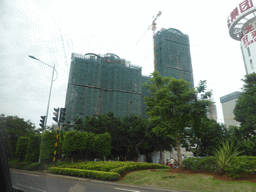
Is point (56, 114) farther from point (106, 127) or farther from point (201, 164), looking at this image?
point (106, 127)

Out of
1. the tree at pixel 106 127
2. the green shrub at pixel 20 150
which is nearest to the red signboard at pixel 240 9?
the tree at pixel 106 127

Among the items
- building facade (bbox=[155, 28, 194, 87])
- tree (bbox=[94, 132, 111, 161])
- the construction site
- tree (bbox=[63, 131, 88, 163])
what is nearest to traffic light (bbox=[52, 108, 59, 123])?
tree (bbox=[63, 131, 88, 163])

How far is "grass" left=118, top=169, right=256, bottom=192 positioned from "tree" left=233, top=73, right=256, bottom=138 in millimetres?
9765

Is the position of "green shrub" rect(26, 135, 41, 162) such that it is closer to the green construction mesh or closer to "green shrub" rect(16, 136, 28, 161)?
"green shrub" rect(16, 136, 28, 161)

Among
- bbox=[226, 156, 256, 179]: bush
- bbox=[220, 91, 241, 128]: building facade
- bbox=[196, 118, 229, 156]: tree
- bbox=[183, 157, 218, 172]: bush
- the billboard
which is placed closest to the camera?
bbox=[226, 156, 256, 179]: bush

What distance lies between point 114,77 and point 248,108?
1519 inches

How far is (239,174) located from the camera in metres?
8.01

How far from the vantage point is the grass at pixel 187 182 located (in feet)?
23.5

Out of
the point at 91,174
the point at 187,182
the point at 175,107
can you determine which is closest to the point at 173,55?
the point at 175,107

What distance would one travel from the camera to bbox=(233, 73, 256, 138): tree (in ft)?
49.6

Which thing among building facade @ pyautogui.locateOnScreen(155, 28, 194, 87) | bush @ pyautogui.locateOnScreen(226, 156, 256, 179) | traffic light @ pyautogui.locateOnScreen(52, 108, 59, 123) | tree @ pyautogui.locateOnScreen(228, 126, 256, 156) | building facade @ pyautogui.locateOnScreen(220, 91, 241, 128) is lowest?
bush @ pyautogui.locateOnScreen(226, 156, 256, 179)

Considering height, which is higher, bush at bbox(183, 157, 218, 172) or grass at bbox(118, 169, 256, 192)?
bush at bbox(183, 157, 218, 172)

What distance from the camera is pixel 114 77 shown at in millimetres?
50344

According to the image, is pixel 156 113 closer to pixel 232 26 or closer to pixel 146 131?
pixel 146 131
